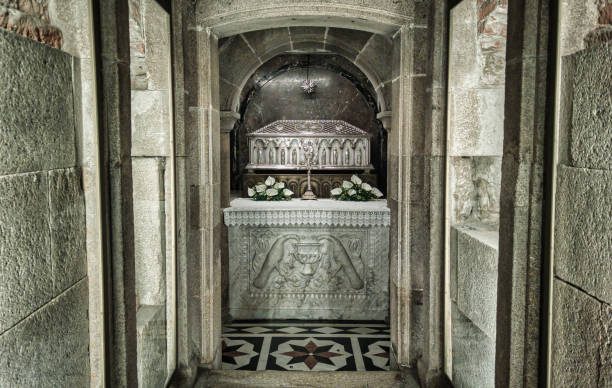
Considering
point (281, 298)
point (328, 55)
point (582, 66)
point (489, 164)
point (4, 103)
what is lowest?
point (281, 298)

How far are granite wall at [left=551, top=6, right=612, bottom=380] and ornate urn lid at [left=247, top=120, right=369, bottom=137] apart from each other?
495 cm

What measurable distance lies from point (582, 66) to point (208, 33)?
7.50 feet

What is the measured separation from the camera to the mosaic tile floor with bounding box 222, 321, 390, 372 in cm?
406

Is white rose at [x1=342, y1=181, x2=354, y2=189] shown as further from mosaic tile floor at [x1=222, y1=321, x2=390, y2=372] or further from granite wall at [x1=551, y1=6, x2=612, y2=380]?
granite wall at [x1=551, y1=6, x2=612, y2=380]

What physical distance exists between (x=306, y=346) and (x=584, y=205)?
345 centimetres

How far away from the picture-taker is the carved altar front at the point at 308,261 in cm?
503

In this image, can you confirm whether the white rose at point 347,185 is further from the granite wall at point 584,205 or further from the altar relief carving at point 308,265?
the granite wall at point 584,205

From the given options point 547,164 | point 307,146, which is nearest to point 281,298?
point 307,146

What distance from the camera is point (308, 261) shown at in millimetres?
5133

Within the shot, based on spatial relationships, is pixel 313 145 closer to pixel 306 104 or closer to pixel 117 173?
pixel 306 104

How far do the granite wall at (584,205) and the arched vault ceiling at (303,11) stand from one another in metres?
1.53

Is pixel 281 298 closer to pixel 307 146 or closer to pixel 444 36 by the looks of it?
pixel 307 146

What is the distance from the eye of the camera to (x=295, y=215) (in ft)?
16.5

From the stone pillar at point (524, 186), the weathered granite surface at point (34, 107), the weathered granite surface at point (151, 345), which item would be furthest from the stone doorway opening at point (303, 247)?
the weathered granite surface at point (34, 107)
